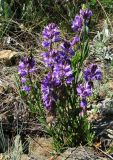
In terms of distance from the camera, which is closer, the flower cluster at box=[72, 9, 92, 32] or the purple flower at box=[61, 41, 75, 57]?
the purple flower at box=[61, 41, 75, 57]

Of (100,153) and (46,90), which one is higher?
(46,90)

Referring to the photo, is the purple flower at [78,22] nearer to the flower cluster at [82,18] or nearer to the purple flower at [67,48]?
the flower cluster at [82,18]

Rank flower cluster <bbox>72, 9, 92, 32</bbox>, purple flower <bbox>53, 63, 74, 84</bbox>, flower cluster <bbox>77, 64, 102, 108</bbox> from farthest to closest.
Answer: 1. flower cluster <bbox>72, 9, 92, 32</bbox>
2. flower cluster <bbox>77, 64, 102, 108</bbox>
3. purple flower <bbox>53, 63, 74, 84</bbox>

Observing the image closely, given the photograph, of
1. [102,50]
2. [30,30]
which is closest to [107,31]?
[102,50]

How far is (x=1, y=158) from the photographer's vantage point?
2.70 metres

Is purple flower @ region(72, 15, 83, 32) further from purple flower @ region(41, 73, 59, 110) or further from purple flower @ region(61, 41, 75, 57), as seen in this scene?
purple flower @ region(41, 73, 59, 110)

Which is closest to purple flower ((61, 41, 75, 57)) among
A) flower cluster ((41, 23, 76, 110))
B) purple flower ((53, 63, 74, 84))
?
flower cluster ((41, 23, 76, 110))

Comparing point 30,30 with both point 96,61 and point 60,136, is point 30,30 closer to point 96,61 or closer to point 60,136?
point 96,61

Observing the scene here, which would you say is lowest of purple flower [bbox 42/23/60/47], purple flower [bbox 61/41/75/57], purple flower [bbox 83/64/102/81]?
purple flower [bbox 83/64/102/81]

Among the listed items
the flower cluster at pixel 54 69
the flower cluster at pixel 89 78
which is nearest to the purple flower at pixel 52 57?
the flower cluster at pixel 54 69

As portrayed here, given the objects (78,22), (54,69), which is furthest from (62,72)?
(78,22)

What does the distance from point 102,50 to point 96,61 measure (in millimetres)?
121

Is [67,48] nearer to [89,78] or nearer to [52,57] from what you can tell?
[52,57]

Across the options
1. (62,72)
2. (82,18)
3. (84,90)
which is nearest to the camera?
(62,72)
